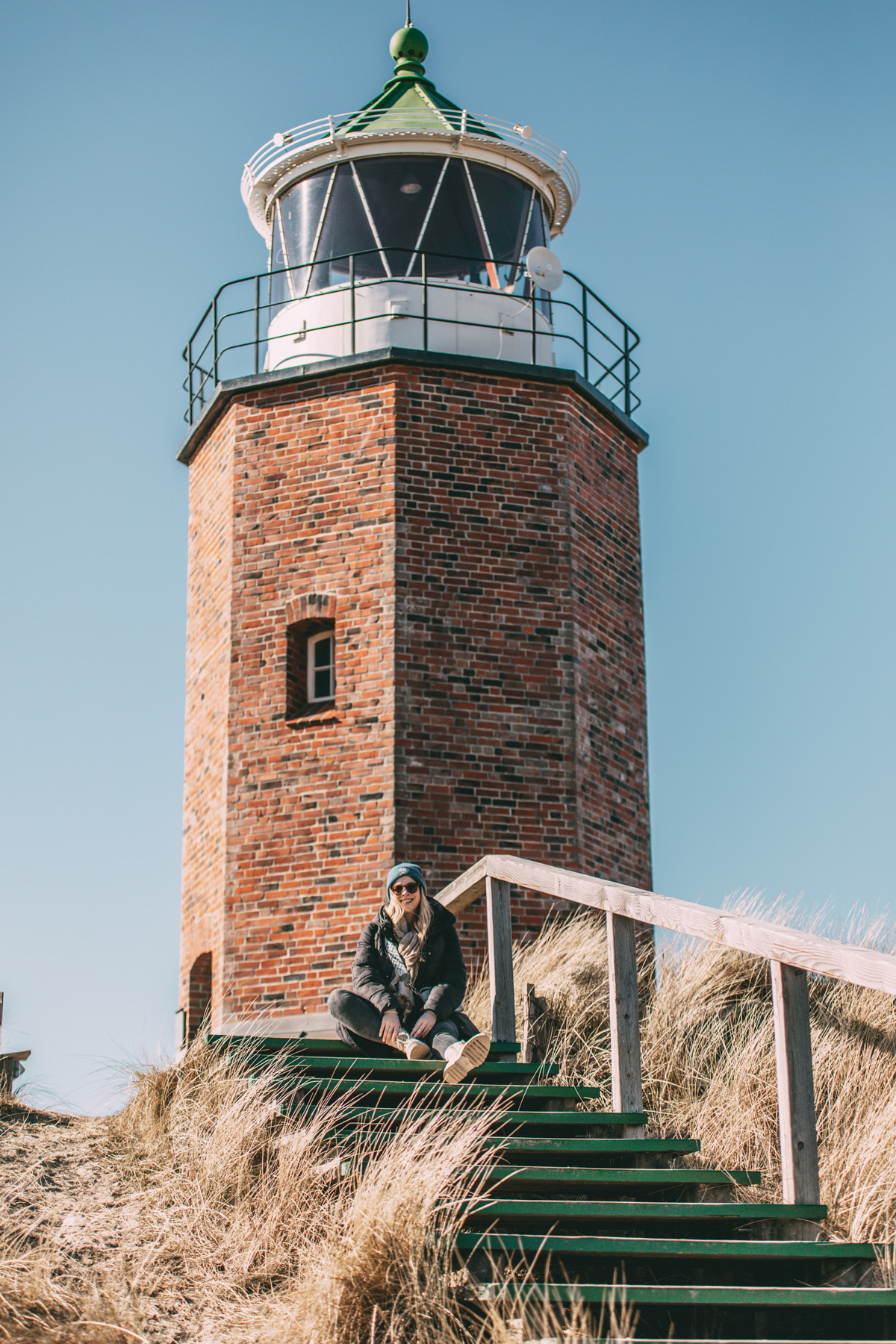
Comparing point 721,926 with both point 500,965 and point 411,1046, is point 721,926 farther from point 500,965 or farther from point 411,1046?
point 500,965

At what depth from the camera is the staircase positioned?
4289 millimetres

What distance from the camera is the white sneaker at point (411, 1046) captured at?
640 cm

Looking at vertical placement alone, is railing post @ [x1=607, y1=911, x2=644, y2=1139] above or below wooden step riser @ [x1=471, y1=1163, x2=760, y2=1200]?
above

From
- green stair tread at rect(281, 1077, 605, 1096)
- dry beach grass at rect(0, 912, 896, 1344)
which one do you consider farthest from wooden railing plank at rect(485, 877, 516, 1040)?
green stair tread at rect(281, 1077, 605, 1096)

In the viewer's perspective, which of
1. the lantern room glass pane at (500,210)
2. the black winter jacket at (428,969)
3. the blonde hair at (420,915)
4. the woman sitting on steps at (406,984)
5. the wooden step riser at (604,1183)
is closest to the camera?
the wooden step riser at (604,1183)

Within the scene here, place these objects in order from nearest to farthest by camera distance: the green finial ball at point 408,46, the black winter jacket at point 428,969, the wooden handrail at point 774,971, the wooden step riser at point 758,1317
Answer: the wooden step riser at point 758,1317
the wooden handrail at point 774,971
the black winter jacket at point 428,969
the green finial ball at point 408,46

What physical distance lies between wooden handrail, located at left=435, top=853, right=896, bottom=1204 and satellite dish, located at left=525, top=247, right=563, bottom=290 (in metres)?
8.03

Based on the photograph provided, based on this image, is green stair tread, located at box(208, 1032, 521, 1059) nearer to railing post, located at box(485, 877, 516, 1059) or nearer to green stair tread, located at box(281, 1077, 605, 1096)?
railing post, located at box(485, 877, 516, 1059)

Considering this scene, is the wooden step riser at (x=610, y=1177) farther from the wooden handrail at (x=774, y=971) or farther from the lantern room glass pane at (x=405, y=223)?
Answer: the lantern room glass pane at (x=405, y=223)

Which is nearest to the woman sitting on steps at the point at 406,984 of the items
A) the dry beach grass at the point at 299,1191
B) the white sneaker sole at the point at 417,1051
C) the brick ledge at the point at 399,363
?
the white sneaker sole at the point at 417,1051

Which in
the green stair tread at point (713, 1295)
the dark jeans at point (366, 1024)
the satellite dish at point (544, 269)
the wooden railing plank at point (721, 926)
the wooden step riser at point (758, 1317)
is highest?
the satellite dish at point (544, 269)

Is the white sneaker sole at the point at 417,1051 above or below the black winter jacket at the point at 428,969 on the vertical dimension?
below

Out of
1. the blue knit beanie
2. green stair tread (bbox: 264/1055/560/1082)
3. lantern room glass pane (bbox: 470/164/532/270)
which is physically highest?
lantern room glass pane (bbox: 470/164/532/270)

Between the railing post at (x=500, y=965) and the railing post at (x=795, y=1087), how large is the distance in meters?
2.44
